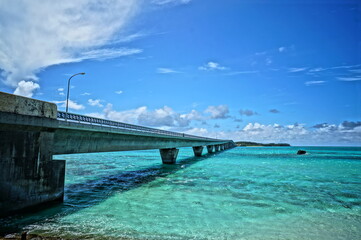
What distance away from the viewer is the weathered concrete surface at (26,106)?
31.2ft

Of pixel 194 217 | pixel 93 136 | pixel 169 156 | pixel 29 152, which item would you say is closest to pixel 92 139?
pixel 93 136

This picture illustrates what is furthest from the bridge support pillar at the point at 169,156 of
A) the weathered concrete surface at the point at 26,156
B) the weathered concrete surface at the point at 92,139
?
the weathered concrete surface at the point at 26,156

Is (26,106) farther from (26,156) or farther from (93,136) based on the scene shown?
(93,136)

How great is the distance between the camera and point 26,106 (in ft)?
33.8

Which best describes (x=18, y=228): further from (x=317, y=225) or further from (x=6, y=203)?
(x=317, y=225)

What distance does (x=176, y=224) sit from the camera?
9.04m

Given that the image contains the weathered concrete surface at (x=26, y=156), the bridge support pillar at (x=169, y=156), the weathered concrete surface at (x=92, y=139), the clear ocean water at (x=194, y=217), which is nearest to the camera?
the clear ocean water at (x=194, y=217)

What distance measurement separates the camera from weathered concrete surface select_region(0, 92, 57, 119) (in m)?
9.50

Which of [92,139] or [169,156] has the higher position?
[92,139]

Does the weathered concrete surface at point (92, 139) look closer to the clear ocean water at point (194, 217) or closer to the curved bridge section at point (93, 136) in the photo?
the curved bridge section at point (93, 136)

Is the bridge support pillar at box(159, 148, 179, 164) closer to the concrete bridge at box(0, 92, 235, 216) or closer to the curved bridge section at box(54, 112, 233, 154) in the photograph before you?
the curved bridge section at box(54, 112, 233, 154)

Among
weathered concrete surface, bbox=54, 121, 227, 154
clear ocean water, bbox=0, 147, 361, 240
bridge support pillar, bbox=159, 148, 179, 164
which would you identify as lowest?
clear ocean water, bbox=0, 147, 361, 240

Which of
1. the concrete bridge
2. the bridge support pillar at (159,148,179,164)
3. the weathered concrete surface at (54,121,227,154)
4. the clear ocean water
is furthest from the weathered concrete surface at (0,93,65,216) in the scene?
the bridge support pillar at (159,148,179,164)

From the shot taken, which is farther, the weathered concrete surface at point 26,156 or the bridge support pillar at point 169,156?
the bridge support pillar at point 169,156
